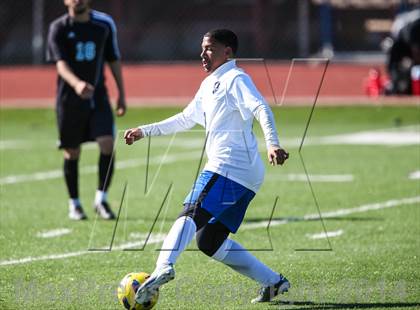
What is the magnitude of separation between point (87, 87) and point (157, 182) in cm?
332

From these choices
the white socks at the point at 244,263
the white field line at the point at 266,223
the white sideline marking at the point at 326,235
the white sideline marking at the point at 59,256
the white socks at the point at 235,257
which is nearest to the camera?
the white socks at the point at 235,257

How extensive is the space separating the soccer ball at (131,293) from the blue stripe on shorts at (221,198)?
521mm

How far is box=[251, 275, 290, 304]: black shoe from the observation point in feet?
22.3

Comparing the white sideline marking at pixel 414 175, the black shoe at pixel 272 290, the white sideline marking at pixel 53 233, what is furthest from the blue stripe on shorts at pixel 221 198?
the white sideline marking at pixel 414 175

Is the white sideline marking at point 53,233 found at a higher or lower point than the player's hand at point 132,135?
lower

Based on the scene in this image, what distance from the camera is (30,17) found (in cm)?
2556

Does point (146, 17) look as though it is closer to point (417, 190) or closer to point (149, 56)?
point (149, 56)

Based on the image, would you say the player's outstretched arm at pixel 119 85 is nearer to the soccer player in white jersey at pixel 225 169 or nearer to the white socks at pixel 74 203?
the white socks at pixel 74 203

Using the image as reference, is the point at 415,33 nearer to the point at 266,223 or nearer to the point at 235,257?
the point at 266,223

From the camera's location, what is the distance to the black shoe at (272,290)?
6.79 meters

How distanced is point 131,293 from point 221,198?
741 millimetres

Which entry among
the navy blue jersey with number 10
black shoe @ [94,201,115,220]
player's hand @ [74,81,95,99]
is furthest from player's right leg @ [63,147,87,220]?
player's hand @ [74,81,95,99]

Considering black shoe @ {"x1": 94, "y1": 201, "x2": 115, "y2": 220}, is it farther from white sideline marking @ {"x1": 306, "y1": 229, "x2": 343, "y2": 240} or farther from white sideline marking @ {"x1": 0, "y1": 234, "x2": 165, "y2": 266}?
white sideline marking @ {"x1": 306, "y1": 229, "x2": 343, "y2": 240}

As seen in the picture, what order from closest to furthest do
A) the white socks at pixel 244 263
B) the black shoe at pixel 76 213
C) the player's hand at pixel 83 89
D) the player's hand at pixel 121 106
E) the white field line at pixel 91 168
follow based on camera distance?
the white socks at pixel 244 263, the player's hand at pixel 83 89, the black shoe at pixel 76 213, the player's hand at pixel 121 106, the white field line at pixel 91 168
